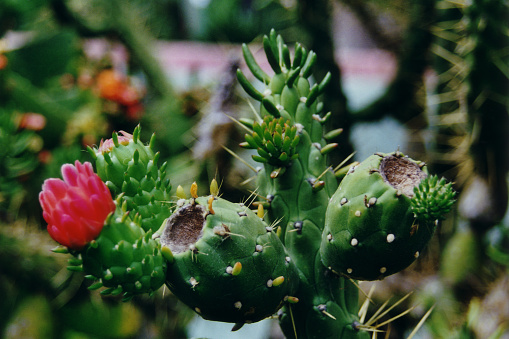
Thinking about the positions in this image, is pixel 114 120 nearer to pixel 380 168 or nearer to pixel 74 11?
pixel 74 11

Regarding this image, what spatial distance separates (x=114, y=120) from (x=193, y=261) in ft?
4.44

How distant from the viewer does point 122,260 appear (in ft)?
1.46

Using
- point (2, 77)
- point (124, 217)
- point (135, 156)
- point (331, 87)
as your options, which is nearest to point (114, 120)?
point (2, 77)

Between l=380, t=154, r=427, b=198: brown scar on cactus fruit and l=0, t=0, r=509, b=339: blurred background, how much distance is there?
0.67m

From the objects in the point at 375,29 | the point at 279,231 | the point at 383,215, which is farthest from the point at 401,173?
the point at 375,29

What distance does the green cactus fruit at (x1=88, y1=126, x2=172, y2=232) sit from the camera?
0.55m

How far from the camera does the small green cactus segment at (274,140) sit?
55 centimetres

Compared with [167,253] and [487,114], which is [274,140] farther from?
[487,114]

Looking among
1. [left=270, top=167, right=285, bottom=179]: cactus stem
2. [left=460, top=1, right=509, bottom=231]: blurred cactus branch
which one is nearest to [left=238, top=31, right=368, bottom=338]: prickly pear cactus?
[left=270, top=167, right=285, bottom=179]: cactus stem

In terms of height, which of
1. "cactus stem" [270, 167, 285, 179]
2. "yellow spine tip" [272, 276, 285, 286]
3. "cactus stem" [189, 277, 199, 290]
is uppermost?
"cactus stem" [270, 167, 285, 179]

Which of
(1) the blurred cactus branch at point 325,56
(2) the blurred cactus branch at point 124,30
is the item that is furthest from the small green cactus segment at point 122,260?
(2) the blurred cactus branch at point 124,30

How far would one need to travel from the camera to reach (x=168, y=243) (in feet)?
1.61

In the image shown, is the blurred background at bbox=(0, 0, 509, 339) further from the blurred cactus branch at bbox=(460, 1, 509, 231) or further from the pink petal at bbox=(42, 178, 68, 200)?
the pink petal at bbox=(42, 178, 68, 200)

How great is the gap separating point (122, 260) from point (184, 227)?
0.08 metres
